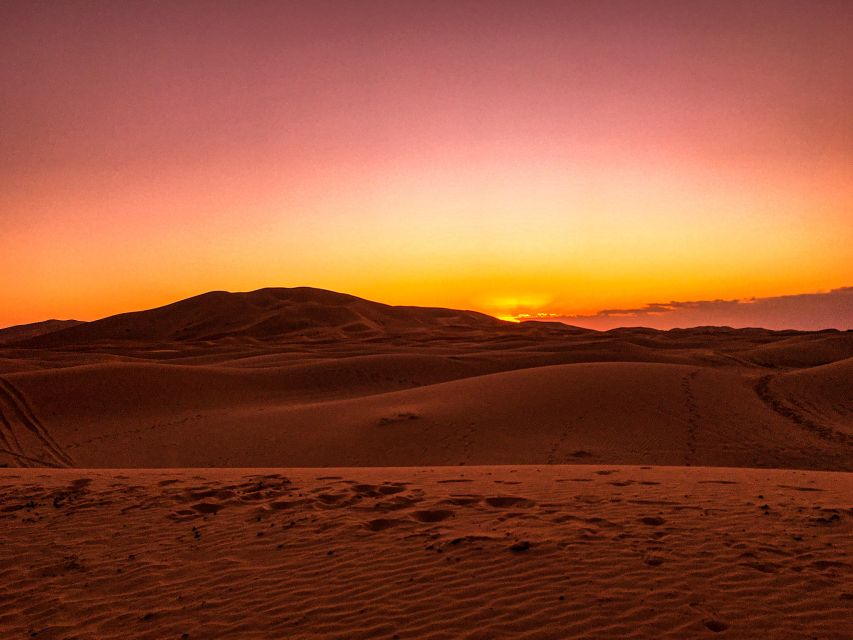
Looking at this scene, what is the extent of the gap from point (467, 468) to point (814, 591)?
6.99 metres

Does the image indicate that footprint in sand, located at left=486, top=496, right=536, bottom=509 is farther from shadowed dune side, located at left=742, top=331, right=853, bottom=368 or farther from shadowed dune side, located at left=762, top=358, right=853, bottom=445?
shadowed dune side, located at left=742, top=331, right=853, bottom=368

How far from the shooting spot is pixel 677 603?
499 cm

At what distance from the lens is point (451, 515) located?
783cm

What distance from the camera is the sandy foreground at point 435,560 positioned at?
4934mm

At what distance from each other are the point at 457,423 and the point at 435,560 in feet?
35.8

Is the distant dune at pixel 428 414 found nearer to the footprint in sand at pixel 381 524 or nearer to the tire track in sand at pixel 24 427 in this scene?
the tire track in sand at pixel 24 427

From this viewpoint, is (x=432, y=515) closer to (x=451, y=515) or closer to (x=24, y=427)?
(x=451, y=515)

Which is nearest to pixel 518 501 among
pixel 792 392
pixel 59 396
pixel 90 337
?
pixel 792 392

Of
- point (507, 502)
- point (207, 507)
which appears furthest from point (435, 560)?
point (207, 507)

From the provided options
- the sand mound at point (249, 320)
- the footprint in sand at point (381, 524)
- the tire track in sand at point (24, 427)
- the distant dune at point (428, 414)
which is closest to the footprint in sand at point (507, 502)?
the footprint in sand at point (381, 524)

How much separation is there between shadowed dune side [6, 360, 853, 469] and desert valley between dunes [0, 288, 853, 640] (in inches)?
3.9

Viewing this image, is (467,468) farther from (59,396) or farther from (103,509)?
(59,396)

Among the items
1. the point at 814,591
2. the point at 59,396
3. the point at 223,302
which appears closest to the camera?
the point at 814,591

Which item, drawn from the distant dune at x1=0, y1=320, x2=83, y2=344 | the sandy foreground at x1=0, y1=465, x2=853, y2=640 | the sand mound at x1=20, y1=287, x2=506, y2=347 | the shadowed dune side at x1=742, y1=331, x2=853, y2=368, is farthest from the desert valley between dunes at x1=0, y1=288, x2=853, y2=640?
the distant dune at x1=0, y1=320, x2=83, y2=344
